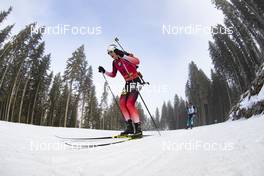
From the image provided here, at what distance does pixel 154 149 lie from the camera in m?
3.85

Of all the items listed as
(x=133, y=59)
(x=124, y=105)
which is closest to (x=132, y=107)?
(x=124, y=105)

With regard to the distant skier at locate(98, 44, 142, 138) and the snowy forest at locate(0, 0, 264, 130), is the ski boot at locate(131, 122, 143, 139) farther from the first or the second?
the snowy forest at locate(0, 0, 264, 130)

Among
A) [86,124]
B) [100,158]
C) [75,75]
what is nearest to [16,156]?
[100,158]

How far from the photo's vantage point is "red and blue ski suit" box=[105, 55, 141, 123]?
6586 millimetres

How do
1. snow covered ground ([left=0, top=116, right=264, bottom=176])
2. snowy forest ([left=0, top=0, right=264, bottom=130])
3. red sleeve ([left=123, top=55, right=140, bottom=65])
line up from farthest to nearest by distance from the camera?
snowy forest ([left=0, top=0, right=264, bottom=130])
red sleeve ([left=123, top=55, right=140, bottom=65])
snow covered ground ([left=0, top=116, right=264, bottom=176])

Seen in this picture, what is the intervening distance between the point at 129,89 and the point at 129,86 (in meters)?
0.11

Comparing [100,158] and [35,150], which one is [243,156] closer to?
[100,158]

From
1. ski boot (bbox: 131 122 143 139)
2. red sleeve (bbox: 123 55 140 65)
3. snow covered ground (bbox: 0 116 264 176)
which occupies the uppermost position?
red sleeve (bbox: 123 55 140 65)

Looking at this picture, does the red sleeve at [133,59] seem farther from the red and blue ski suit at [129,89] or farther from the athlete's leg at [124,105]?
the athlete's leg at [124,105]

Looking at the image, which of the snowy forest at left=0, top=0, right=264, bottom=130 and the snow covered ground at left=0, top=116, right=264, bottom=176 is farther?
the snowy forest at left=0, top=0, right=264, bottom=130

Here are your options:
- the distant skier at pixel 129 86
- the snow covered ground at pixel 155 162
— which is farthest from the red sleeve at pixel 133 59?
the snow covered ground at pixel 155 162

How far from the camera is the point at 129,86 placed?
22.5 feet

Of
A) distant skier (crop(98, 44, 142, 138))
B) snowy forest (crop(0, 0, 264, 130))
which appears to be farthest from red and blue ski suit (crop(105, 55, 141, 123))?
snowy forest (crop(0, 0, 264, 130))

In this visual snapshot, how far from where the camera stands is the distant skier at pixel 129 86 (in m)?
6.58
